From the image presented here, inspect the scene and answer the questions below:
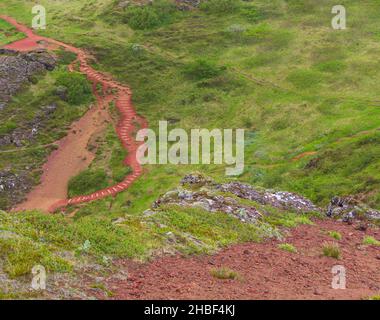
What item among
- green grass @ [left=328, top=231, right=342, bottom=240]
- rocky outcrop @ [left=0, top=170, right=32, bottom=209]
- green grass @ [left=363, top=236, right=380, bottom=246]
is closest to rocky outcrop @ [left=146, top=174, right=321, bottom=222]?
green grass @ [left=328, top=231, right=342, bottom=240]

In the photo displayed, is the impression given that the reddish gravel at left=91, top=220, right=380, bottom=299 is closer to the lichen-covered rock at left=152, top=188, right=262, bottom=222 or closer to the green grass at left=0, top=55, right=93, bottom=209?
the lichen-covered rock at left=152, top=188, right=262, bottom=222

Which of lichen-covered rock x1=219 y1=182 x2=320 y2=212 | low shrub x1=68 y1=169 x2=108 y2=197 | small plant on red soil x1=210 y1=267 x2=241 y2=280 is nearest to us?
small plant on red soil x1=210 y1=267 x2=241 y2=280

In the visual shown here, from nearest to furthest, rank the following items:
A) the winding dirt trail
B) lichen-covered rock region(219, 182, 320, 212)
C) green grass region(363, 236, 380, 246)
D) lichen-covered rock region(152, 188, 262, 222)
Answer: green grass region(363, 236, 380, 246) < lichen-covered rock region(152, 188, 262, 222) < lichen-covered rock region(219, 182, 320, 212) < the winding dirt trail

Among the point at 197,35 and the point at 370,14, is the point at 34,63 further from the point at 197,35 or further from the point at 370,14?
the point at 370,14

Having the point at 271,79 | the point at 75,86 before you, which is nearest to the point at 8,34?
the point at 75,86

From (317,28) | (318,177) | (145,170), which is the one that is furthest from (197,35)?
(318,177)

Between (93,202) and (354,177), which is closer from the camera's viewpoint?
(354,177)
